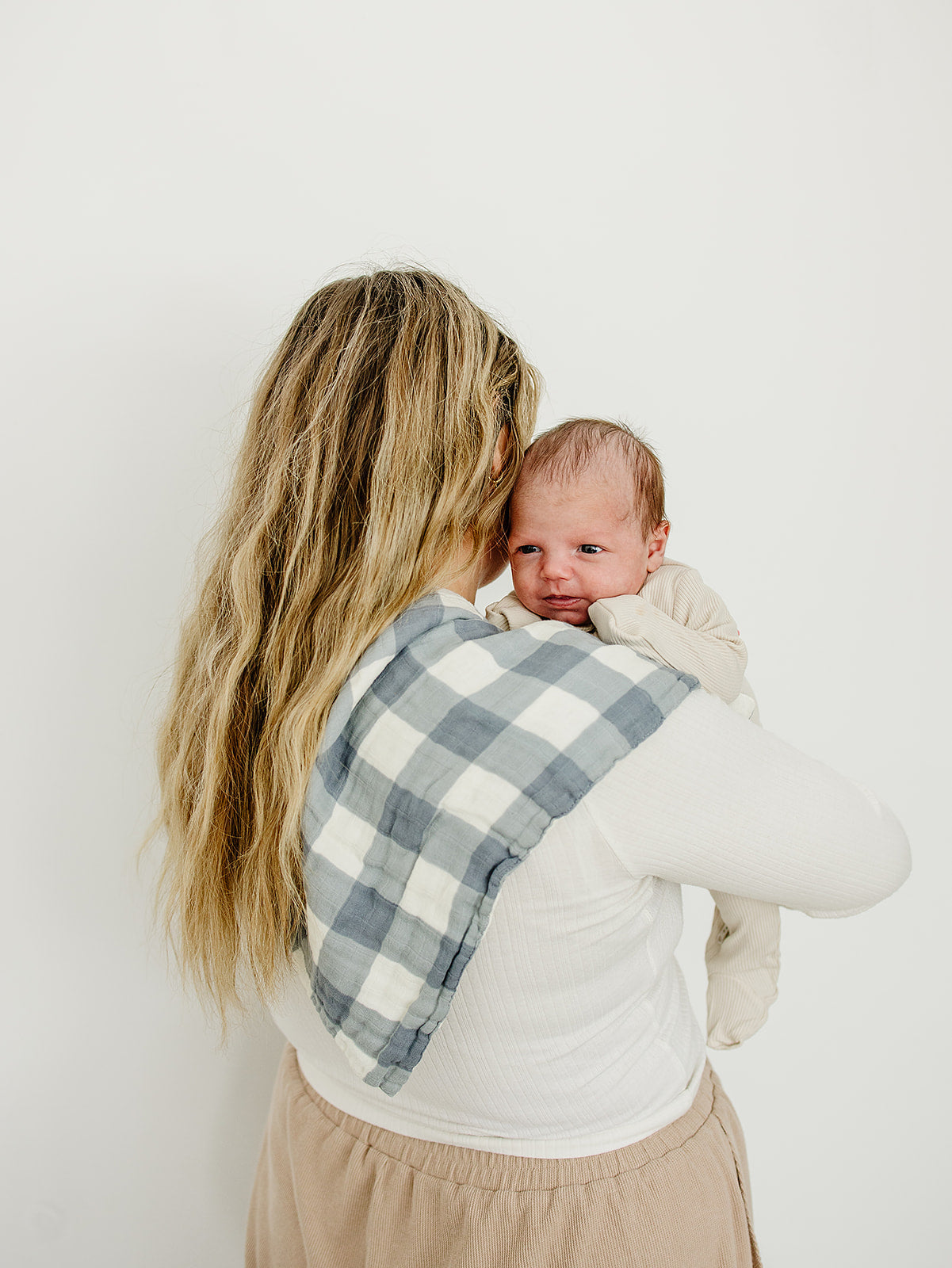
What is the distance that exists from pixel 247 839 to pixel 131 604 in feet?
2.63

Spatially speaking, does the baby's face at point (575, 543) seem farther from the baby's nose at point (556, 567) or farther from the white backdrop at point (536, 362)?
the white backdrop at point (536, 362)

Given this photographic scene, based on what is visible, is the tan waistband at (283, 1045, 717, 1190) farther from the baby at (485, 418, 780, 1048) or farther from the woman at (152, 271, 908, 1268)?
the baby at (485, 418, 780, 1048)

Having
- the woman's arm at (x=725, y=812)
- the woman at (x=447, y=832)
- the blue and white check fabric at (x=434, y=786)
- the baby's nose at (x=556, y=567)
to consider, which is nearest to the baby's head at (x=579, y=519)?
the baby's nose at (x=556, y=567)

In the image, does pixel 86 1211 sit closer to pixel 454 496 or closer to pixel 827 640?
pixel 454 496

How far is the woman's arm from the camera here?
2.72ft

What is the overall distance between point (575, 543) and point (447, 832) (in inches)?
21.0

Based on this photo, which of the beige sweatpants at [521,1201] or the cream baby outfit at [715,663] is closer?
the beige sweatpants at [521,1201]

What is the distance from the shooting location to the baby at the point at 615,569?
124 cm

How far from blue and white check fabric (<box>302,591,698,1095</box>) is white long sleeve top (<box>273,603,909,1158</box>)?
0.04 meters

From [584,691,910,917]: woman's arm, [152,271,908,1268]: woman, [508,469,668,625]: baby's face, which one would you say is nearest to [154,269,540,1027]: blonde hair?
[152,271,908,1268]: woman

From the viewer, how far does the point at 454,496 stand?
39.8 inches

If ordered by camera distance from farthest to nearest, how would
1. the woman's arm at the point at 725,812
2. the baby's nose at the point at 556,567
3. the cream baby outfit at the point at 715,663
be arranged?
1. the baby's nose at the point at 556,567
2. the cream baby outfit at the point at 715,663
3. the woman's arm at the point at 725,812

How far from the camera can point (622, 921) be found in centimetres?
91

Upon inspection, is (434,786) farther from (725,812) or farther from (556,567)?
(556,567)
